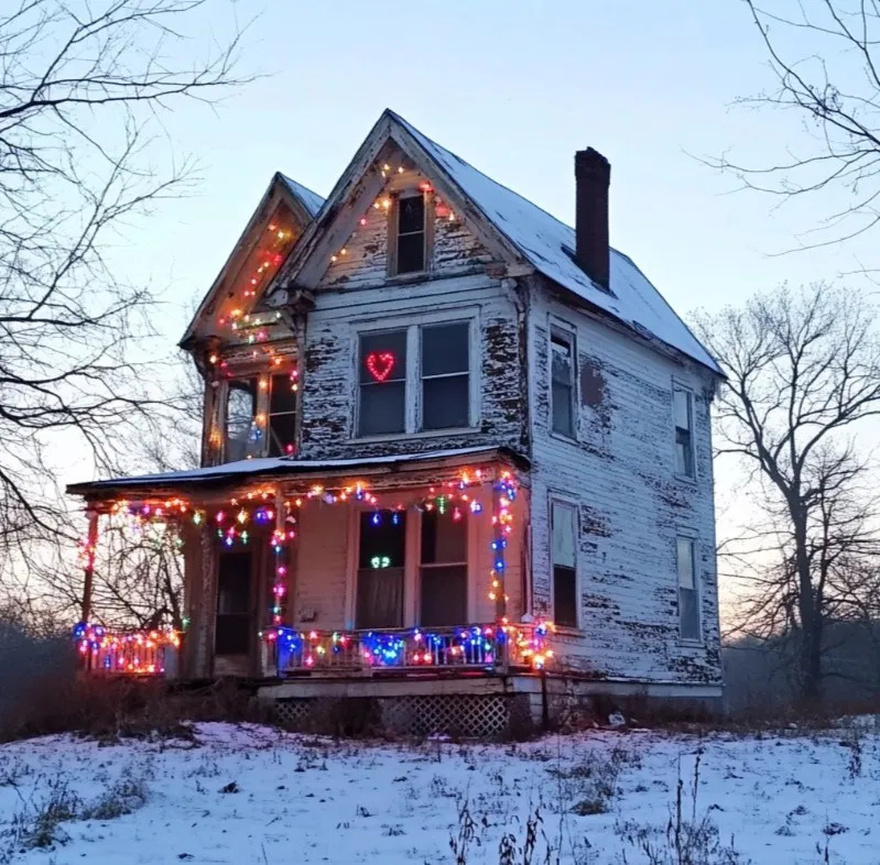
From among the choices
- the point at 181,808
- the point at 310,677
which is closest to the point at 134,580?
the point at 310,677

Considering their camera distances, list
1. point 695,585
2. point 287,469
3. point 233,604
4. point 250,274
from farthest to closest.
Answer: point 250,274, point 695,585, point 233,604, point 287,469

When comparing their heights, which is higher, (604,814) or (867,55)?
(867,55)

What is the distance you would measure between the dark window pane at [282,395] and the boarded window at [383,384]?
2.71 metres

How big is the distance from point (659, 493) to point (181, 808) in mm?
13810

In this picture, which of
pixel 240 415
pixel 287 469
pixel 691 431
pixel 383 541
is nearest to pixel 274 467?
pixel 287 469

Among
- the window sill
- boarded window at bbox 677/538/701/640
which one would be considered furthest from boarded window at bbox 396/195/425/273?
boarded window at bbox 677/538/701/640

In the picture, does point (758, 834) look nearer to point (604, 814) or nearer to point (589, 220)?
point (604, 814)

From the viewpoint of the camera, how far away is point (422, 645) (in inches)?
677

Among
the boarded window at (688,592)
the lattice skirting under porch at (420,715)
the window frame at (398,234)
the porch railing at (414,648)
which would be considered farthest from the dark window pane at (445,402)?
the boarded window at (688,592)

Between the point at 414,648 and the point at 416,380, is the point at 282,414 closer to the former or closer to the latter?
the point at 416,380

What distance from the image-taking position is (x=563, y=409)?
19094 millimetres

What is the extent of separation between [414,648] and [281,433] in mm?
6070

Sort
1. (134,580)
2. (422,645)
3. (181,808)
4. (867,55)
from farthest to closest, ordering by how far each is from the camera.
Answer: (134,580)
(422,645)
(181,808)
(867,55)

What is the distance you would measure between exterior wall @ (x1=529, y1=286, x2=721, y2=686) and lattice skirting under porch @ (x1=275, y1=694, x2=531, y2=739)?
5.52ft
